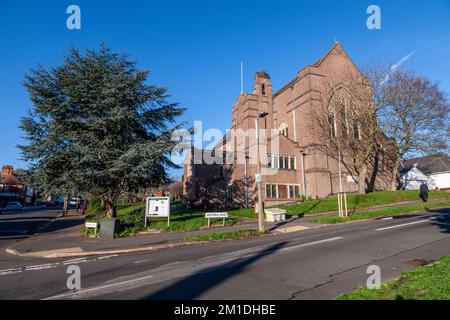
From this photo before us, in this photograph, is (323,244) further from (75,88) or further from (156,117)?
(75,88)

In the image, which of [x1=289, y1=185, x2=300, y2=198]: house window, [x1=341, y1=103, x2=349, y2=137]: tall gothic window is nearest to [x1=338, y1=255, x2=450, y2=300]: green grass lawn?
[x1=289, y1=185, x2=300, y2=198]: house window

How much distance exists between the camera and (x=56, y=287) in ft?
21.9

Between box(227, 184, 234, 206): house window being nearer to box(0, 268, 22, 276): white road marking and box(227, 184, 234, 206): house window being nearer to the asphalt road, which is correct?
the asphalt road

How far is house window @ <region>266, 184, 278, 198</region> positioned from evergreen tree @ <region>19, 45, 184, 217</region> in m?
15.8

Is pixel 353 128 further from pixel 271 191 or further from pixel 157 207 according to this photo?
pixel 157 207

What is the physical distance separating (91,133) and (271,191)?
21.1 metres

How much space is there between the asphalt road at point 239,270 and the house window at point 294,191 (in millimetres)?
21888

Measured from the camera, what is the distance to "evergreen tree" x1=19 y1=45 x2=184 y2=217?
17.3 metres

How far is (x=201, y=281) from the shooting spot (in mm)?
6453

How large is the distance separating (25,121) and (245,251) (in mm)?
17334

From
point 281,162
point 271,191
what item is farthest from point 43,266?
point 281,162

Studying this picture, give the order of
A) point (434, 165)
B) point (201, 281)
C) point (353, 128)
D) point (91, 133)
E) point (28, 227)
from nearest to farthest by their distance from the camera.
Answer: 1. point (201, 281)
2. point (91, 133)
3. point (28, 227)
4. point (353, 128)
5. point (434, 165)

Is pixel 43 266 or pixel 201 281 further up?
pixel 201 281

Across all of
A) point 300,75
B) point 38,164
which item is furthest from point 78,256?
point 300,75
